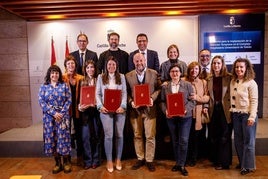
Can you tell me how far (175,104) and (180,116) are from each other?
6.3 inches

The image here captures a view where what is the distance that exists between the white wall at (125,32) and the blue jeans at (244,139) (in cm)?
265

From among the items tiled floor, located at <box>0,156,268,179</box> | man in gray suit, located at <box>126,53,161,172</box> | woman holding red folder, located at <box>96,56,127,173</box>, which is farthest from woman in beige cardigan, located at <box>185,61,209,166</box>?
woman holding red folder, located at <box>96,56,127,173</box>

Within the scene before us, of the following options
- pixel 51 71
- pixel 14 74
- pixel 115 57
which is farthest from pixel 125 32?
pixel 51 71

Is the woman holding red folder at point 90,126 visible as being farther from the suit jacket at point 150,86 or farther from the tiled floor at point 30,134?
the tiled floor at point 30,134

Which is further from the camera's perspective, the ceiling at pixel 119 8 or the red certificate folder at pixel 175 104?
the ceiling at pixel 119 8

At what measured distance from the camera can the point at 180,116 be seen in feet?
10.7

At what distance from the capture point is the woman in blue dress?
11.1 feet

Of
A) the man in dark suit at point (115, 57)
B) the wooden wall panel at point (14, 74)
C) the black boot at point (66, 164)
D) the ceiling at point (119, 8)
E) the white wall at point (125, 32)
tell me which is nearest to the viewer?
the black boot at point (66, 164)

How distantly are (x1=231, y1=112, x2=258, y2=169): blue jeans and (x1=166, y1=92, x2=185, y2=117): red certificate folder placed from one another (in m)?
0.66

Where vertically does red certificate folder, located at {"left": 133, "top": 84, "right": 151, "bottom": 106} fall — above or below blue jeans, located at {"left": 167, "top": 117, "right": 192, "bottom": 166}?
above

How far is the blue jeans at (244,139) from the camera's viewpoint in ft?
10.6

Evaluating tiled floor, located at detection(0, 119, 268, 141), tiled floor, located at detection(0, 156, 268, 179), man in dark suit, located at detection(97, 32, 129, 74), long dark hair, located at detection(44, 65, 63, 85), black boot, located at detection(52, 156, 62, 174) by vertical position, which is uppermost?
man in dark suit, located at detection(97, 32, 129, 74)

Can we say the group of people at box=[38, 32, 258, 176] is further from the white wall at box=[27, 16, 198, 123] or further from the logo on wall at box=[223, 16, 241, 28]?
the logo on wall at box=[223, 16, 241, 28]

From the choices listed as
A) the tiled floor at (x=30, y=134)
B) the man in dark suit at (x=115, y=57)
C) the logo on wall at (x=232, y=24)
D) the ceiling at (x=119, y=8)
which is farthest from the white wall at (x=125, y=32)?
the man in dark suit at (x=115, y=57)
